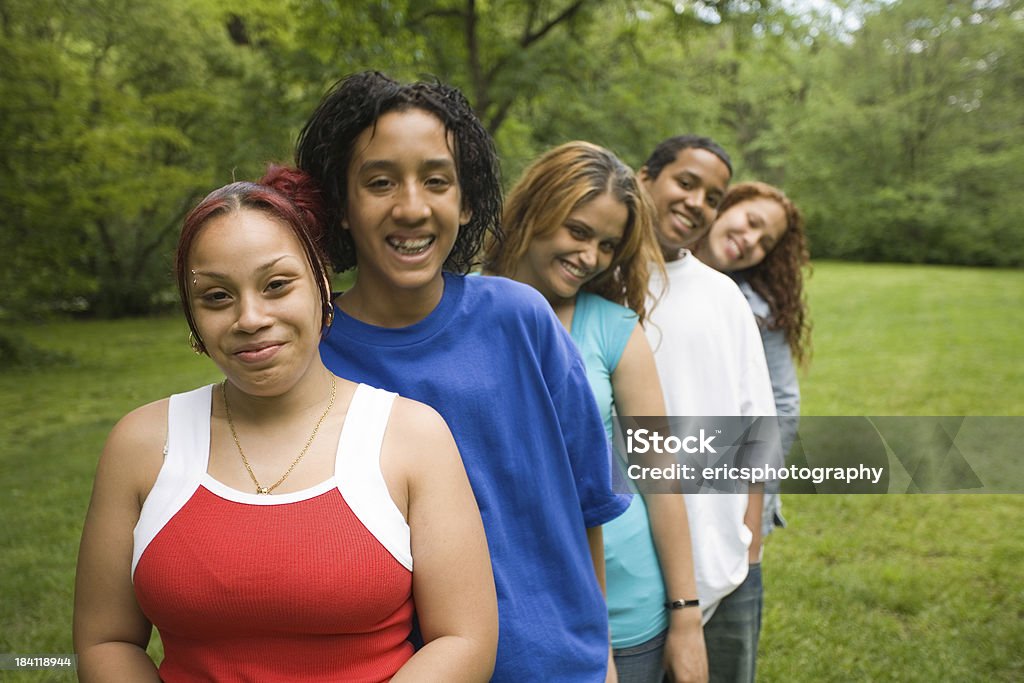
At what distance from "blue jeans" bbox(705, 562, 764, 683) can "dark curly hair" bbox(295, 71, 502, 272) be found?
4.79 ft

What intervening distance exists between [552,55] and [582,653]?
11.7 meters

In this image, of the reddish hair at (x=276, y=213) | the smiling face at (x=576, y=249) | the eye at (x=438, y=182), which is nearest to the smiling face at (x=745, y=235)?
the smiling face at (x=576, y=249)

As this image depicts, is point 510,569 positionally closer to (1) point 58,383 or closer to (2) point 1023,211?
(1) point 58,383

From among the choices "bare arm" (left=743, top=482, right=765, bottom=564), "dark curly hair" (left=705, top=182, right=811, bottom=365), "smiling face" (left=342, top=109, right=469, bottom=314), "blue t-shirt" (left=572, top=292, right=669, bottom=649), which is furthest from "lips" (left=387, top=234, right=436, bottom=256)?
"dark curly hair" (left=705, top=182, right=811, bottom=365)

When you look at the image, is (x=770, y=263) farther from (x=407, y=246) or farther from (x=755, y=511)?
(x=407, y=246)

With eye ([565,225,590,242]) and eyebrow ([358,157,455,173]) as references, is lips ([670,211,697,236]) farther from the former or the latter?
eyebrow ([358,157,455,173])

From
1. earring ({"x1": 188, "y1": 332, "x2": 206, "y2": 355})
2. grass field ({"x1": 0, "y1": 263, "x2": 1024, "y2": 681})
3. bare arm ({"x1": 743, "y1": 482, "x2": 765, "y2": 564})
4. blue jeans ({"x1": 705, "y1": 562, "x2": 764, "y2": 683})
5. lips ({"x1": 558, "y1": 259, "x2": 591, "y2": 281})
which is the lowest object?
grass field ({"x1": 0, "y1": 263, "x2": 1024, "y2": 681})

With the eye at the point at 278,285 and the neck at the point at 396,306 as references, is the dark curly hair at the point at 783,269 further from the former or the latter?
the eye at the point at 278,285

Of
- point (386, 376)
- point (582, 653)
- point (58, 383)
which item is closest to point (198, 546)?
point (386, 376)

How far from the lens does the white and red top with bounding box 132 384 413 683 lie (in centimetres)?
124

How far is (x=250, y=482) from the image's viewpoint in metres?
1.31

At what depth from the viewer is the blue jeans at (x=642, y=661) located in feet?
6.50

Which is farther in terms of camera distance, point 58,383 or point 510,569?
point 58,383

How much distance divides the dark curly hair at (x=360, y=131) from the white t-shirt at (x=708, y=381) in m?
0.80
